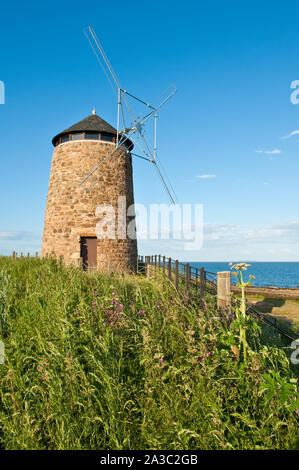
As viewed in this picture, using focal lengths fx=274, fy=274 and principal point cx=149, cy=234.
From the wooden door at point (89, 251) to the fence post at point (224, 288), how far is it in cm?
1003

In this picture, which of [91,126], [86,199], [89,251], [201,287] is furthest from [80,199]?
[201,287]

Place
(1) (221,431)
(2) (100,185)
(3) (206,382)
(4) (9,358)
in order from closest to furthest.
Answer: (1) (221,431)
(3) (206,382)
(4) (9,358)
(2) (100,185)

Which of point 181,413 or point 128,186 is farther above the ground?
point 128,186

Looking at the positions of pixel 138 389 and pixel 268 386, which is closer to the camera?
pixel 268 386

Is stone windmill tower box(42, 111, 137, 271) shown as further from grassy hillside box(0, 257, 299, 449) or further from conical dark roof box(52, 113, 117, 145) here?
grassy hillside box(0, 257, 299, 449)

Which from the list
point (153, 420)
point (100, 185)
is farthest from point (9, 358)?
point (100, 185)

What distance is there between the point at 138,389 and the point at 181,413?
22.6 inches

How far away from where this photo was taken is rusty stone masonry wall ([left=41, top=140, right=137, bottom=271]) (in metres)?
14.2

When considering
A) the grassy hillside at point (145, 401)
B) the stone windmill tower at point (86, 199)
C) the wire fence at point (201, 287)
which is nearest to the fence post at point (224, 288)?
the wire fence at point (201, 287)

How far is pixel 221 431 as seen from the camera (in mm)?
2318

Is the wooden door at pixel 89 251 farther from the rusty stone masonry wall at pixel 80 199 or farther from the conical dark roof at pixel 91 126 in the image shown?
the conical dark roof at pixel 91 126

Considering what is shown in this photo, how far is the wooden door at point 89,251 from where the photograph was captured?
14312 millimetres

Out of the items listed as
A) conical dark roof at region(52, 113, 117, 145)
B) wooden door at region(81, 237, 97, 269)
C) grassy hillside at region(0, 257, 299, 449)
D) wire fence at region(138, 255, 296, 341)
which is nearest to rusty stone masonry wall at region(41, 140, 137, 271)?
wooden door at region(81, 237, 97, 269)
